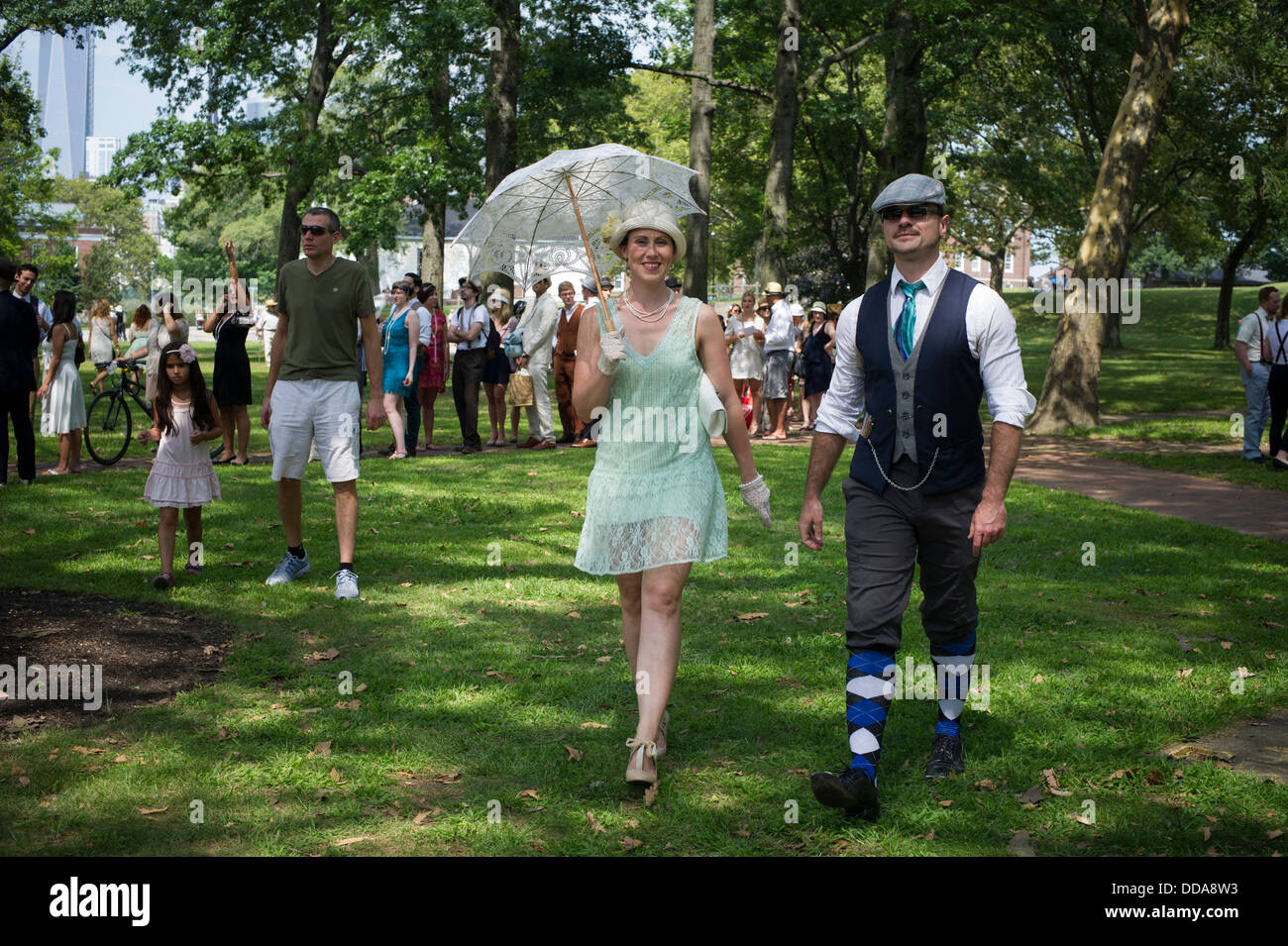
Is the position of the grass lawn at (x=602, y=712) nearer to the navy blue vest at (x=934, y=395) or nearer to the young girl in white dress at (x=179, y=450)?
the young girl in white dress at (x=179, y=450)

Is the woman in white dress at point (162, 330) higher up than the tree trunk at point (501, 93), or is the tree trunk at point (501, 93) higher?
the tree trunk at point (501, 93)

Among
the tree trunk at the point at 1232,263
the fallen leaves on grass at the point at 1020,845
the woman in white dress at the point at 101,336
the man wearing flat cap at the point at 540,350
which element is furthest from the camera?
the tree trunk at the point at 1232,263

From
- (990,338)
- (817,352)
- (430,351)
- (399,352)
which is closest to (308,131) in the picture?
(430,351)

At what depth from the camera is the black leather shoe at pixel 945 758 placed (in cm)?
507

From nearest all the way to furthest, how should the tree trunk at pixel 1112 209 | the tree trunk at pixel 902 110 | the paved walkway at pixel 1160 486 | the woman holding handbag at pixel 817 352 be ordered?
the paved walkway at pixel 1160 486
the tree trunk at pixel 1112 209
the woman holding handbag at pixel 817 352
the tree trunk at pixel 902 110

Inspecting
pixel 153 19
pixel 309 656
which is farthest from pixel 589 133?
pixel 309 656

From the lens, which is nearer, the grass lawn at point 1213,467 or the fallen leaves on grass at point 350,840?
the fallen leaves on grass at point 350,840

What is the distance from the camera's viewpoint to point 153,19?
101ft

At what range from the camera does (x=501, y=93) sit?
24969 mm

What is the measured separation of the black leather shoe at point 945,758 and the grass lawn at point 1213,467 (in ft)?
32.7

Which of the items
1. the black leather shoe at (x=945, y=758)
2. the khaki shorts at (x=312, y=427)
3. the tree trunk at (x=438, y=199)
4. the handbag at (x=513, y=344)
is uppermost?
the tree trunk at (x=438, y=199)

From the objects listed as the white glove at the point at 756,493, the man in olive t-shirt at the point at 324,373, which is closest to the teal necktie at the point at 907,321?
the white glove at the point at 756,493

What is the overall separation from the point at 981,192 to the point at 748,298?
131ft

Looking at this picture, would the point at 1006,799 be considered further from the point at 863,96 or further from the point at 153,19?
the point at 863,96
